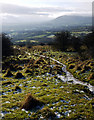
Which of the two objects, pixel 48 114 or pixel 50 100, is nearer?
pixel 48 114

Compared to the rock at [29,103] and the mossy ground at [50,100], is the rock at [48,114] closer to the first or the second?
the mossy ground at [50,100]

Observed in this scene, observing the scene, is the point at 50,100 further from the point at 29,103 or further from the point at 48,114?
the point at 48,114

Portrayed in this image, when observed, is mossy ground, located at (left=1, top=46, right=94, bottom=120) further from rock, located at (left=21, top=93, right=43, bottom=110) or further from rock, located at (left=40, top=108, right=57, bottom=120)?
rock, located at (left=21, top=93, right=43, bottom=110)

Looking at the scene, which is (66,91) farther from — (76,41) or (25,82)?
(76,41)

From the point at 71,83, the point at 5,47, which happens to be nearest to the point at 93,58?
the point at 71,83

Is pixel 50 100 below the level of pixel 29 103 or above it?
below

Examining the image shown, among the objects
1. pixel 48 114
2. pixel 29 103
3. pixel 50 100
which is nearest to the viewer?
pixel 48 114

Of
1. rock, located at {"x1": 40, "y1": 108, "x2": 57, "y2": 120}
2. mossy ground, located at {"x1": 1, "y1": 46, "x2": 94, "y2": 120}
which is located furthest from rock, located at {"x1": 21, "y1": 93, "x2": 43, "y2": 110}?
rock, located at {"x1": 40, "y1": 108, "x2": 57, "y2": 120}

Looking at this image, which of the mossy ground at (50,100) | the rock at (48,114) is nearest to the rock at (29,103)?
the mossy ground at (50,100)

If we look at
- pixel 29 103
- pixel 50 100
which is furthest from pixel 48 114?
pixel 50 100

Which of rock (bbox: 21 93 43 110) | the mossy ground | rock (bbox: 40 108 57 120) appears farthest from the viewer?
rock (bbox: 21 93 43 110)

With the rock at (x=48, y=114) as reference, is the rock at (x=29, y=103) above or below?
above
